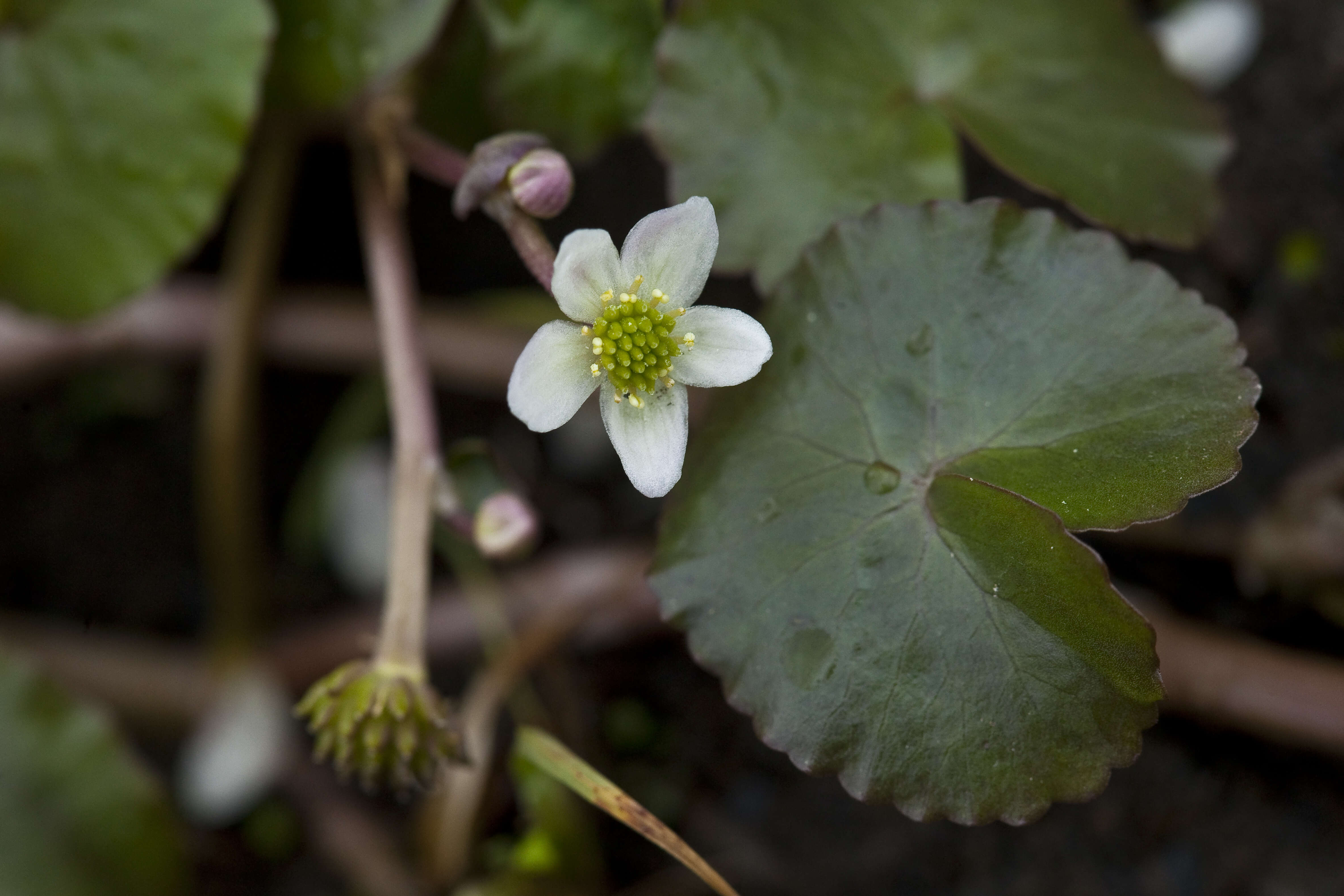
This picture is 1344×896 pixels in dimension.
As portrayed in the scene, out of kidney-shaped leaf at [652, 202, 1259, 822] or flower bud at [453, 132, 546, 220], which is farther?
flower bud at [453, 132, 546, 220]

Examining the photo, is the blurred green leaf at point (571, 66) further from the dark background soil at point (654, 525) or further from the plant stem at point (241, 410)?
the plant stem at point (241, 410)

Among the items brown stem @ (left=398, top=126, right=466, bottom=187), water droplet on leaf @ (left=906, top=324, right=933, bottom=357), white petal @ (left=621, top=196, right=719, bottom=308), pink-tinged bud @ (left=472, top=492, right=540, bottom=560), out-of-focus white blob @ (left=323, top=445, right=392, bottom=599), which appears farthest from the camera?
out-of-focus white blob @ (left=323, top=445, right=392, bottom=599)

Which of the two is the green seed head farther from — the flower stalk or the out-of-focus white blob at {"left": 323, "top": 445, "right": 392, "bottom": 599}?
the out-of-focus white blob at {"left": 323, "top": 445, "right": 392, "bottom": 599}

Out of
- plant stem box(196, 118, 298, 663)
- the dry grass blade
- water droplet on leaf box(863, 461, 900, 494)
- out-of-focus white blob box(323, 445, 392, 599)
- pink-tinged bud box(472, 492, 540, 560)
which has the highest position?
water droplet on leaf box(863, 461, 900, 494)

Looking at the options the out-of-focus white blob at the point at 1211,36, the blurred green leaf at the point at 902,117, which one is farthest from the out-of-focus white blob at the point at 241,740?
the out-of-focus white blob at the point at 1211,36

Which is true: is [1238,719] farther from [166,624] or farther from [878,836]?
[166,624]

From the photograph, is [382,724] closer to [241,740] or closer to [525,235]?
[525,235]

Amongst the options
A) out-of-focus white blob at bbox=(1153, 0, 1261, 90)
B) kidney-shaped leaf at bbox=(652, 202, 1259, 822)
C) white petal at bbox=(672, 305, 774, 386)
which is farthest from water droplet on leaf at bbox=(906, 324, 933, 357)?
out-of-focus white blob at bbox=(1153, 0, 1261, 90)
